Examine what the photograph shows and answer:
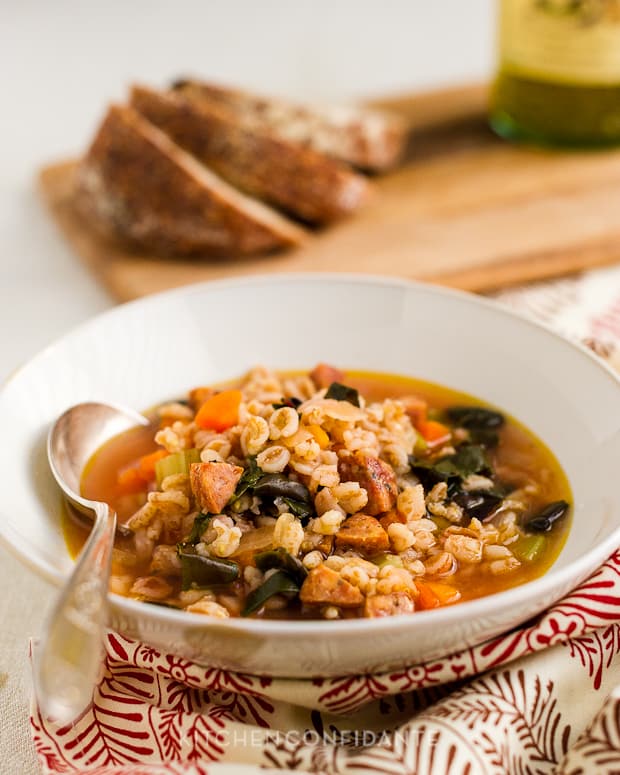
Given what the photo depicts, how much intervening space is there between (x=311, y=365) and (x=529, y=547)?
4.03ft

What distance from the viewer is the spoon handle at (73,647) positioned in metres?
2.14

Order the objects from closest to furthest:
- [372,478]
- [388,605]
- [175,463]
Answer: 1. [388,605]
2. [372,478]
3. [175,463]

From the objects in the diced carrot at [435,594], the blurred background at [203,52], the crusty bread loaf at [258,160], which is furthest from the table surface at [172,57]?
the diced carrot at [435,594]

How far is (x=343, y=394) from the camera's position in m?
3.12

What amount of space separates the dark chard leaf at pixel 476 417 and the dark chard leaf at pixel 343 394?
0.47 metres

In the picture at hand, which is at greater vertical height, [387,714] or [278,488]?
[278,488]

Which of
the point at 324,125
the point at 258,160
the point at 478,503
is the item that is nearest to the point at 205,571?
the point at 478,503

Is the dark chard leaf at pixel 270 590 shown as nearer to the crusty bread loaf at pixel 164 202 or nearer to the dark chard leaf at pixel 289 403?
the dark chard leaf at pixel 289 403

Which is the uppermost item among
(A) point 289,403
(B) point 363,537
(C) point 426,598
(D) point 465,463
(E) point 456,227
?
(A) point 289,403

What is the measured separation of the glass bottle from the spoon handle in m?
4.20

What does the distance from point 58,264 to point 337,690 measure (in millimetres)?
3409

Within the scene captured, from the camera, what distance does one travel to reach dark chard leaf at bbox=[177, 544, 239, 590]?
262cm

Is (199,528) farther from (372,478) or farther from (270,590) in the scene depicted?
(372,478)

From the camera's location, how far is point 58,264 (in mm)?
5180
